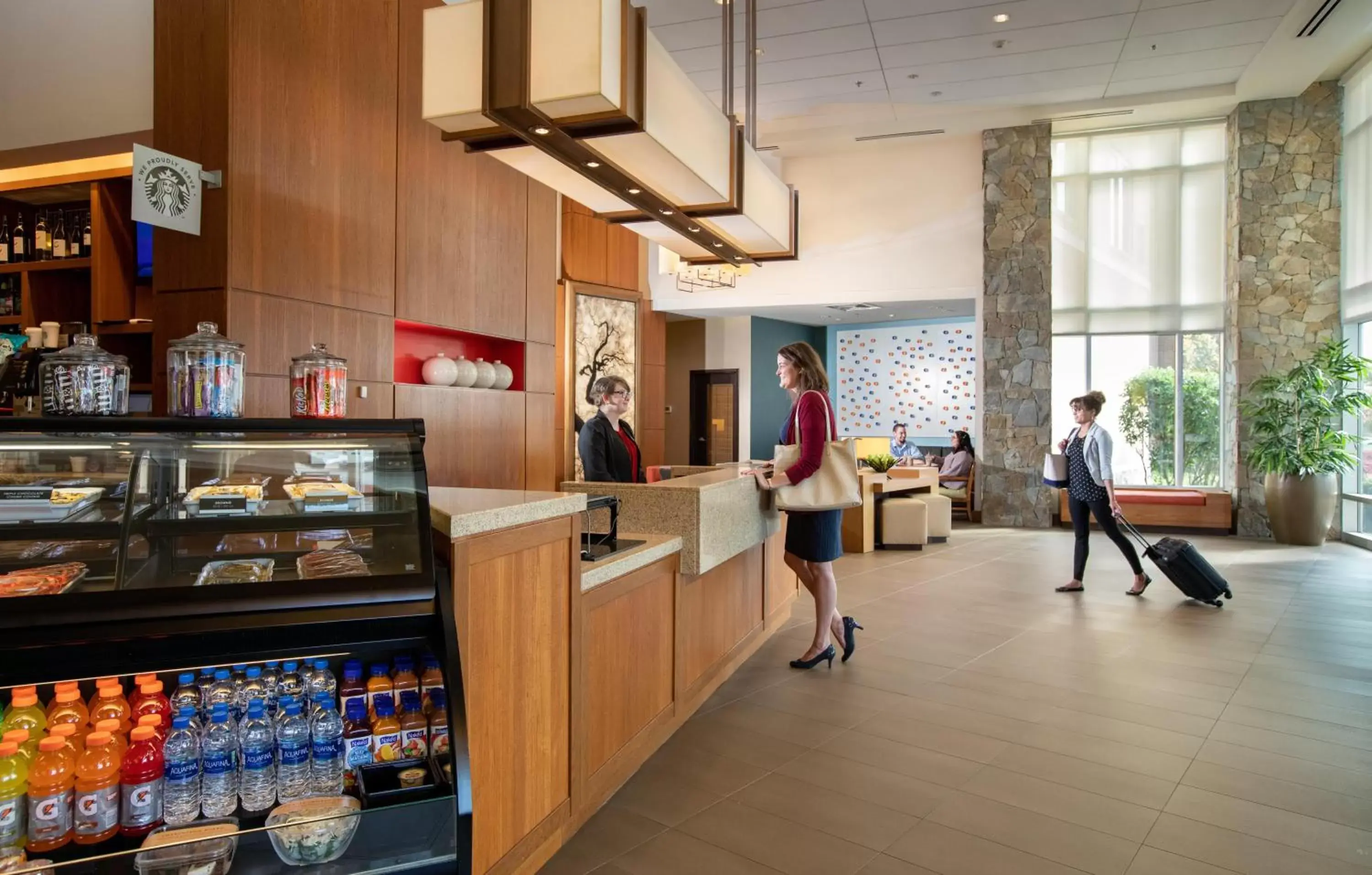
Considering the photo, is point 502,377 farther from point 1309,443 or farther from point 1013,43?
point 1309,443

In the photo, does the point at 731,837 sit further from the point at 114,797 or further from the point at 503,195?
the point at 503,195

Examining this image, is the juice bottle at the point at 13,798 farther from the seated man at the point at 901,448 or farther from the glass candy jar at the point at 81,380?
the seated man at the point at 901,448

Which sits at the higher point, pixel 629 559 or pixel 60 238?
pixel 60 238

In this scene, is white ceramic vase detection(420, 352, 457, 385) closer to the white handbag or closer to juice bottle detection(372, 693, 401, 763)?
juice bottle detection(372, 693, 401, 763)

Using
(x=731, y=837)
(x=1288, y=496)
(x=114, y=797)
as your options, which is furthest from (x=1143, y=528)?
(x=114, y=797)

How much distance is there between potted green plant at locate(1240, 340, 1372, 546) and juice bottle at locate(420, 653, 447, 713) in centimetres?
1059

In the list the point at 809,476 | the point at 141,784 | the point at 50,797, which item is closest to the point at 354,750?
the point at 141,784

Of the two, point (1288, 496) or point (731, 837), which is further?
point (1288, 496)

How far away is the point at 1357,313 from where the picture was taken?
9391mm

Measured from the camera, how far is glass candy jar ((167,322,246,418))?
1979 millimetres

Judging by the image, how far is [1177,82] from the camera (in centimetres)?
962

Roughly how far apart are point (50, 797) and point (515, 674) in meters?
1.09

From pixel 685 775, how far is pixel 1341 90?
451 inches

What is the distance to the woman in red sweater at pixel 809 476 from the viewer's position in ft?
13.8
